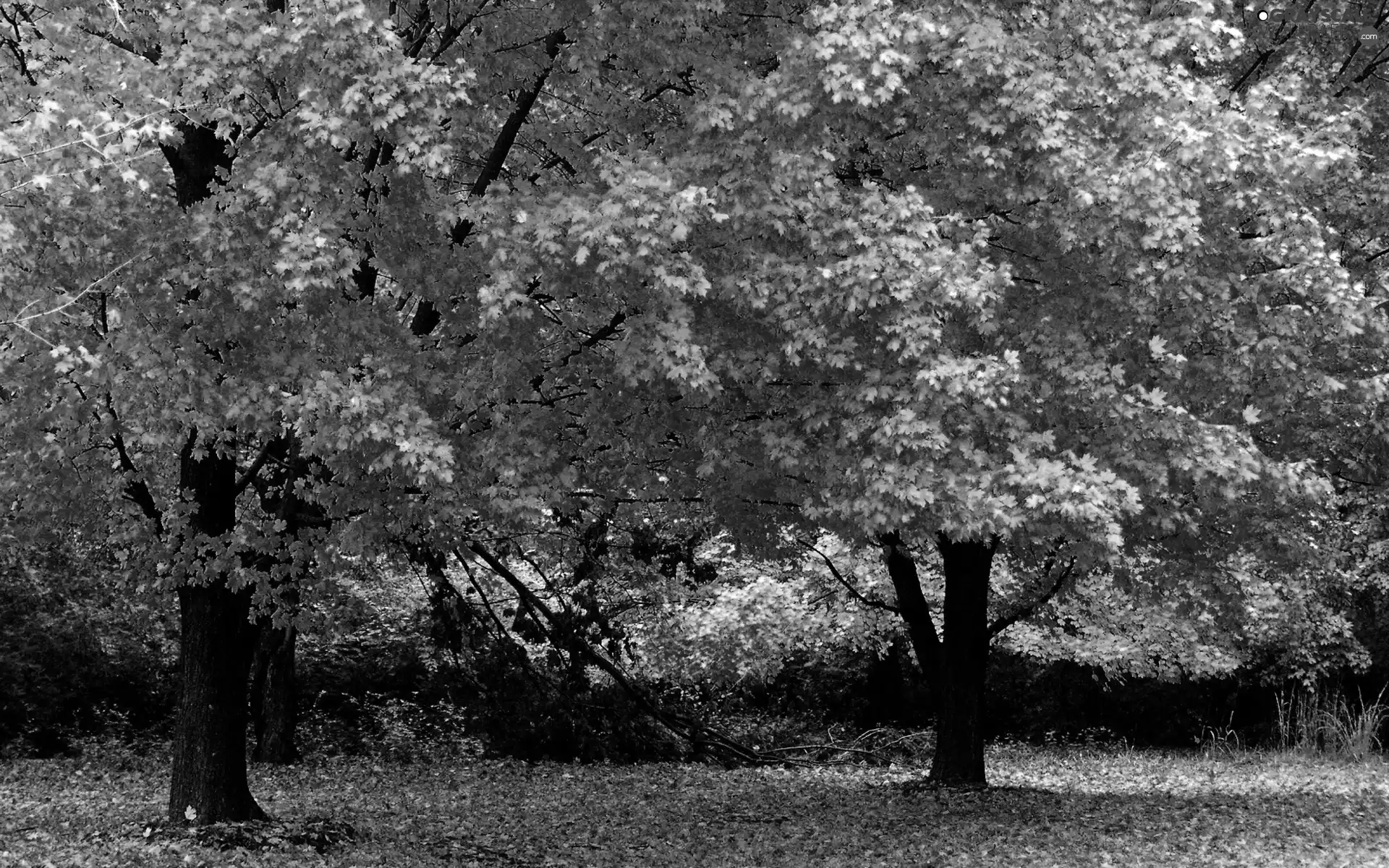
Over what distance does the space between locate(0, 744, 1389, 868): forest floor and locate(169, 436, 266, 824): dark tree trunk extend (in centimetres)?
32

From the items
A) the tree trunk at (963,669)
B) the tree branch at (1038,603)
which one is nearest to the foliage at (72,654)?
the tree trunk at (963,669)

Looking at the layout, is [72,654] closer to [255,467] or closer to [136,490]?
[136,490]

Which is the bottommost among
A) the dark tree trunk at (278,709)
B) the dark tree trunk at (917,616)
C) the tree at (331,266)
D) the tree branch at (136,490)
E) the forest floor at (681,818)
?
the forest floor at (681,818)

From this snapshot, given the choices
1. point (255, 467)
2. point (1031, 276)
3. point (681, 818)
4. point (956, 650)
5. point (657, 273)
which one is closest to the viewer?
point (657, 273)

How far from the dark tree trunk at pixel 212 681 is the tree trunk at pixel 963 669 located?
6580mm

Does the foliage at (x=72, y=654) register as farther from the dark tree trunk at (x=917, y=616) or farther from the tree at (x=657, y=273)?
the dark tree trunk at (x=917, y=616)

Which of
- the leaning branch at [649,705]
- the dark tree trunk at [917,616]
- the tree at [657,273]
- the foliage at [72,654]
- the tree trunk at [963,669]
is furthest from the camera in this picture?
the leaning branch at [649,705]

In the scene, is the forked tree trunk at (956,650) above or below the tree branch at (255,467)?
below

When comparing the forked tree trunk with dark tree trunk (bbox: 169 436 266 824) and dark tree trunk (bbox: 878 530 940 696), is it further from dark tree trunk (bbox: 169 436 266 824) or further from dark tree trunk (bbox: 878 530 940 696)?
dark tree trunk (bbox: 169 436 266 824)

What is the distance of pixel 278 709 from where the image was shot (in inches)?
640

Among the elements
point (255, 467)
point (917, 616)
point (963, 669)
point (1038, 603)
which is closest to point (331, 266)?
point (255, 467)

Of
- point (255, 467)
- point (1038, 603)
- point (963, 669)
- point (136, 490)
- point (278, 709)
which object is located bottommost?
point (278, 709)

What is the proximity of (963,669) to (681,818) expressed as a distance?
3.18 m

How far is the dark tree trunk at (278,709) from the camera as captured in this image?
16.0 m
